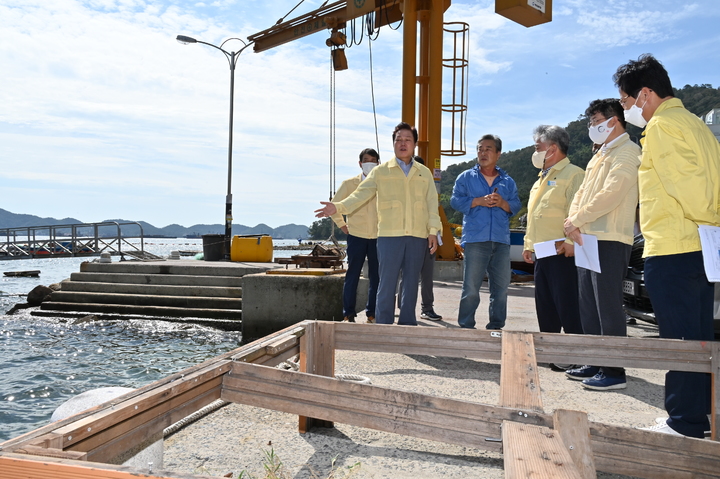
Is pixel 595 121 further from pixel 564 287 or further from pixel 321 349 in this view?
pixel 321 349

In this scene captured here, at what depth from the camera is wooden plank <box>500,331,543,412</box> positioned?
73.9 inches

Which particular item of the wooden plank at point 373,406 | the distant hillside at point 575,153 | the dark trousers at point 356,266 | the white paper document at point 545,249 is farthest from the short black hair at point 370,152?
the distant hillside at point 575,153

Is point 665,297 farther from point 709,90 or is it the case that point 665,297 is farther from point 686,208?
point 709,90

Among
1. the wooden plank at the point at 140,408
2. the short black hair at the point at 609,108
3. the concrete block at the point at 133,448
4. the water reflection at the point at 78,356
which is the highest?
the short black hair at the point at 609,108

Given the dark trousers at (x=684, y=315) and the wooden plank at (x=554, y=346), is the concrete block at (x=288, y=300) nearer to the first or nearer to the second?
the wooden plank at (x=554, y=346)

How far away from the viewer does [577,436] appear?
1.58m

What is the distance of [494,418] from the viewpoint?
5.87ft

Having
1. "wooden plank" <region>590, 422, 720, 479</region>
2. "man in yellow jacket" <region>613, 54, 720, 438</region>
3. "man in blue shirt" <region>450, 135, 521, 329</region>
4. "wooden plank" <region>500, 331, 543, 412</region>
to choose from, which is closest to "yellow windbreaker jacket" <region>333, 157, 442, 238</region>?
"man in blue shirt" <region>450, 135, 521, 329</region>

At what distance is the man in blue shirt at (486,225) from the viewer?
522 cm

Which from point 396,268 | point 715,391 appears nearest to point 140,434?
point 715,391

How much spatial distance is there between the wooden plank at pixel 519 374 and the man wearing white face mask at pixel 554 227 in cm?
156

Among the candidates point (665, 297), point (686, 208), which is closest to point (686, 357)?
point (665, 297)

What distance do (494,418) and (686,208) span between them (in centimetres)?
163

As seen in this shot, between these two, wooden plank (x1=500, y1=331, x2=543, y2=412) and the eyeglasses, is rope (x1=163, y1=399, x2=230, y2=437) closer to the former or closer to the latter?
wooden plank (x1=500, y1=331, x2=543, y2=412)
